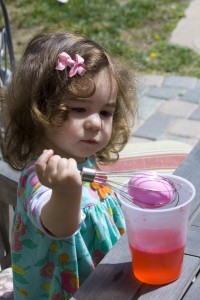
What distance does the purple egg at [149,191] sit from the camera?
1.39 metres

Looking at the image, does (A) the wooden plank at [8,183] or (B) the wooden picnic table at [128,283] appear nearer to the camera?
(B) the wooden picnic table at [128,283]

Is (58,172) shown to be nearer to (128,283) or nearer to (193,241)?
(128,283)

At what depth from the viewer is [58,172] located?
134 centimetres

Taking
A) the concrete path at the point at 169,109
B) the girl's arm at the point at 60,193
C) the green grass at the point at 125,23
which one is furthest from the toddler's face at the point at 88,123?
the green grass at the point at 125,23

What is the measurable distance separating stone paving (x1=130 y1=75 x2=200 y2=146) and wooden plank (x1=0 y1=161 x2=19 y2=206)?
5.97 feet

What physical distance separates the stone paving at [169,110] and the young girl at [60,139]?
194 cm

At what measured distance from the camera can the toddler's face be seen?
164 centimetres

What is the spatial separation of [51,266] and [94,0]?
4.50m

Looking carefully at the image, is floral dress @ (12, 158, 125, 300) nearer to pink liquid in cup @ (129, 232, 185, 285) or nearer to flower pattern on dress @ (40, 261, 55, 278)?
flower pattern on dress @ (40, 261, 55, 278)

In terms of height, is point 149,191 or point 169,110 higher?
point 149,191

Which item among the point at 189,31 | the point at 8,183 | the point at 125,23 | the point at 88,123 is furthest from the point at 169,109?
the point at 88,123

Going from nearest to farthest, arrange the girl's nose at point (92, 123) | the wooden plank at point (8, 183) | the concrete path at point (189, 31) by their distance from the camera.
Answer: the girl's nose at point (92, 123)
the wooden plank at point (8, 183)
the concrete path at point (189, 31)

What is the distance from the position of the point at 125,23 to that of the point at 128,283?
4.34 meters

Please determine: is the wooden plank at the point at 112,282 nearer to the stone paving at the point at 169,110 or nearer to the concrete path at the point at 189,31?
the stone paving at the point at 169,110
